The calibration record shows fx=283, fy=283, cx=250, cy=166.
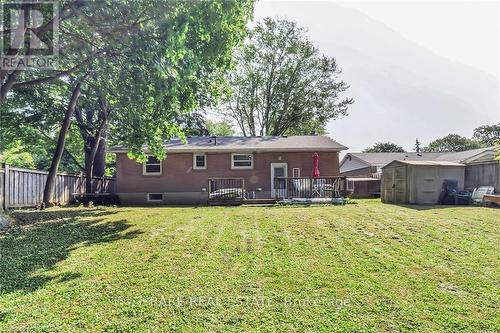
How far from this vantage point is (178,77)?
771 centimetres

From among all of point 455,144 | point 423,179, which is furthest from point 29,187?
→ point 455,144

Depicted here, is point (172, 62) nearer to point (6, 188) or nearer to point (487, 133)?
point (6, 188)

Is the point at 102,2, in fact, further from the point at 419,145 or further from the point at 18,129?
the point at 419,145

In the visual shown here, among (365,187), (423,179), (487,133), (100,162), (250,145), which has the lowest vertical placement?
(365,187)

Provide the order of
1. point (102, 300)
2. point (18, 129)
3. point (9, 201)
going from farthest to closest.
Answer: point (18, 129) < point (9, 201) < point (102, 300)

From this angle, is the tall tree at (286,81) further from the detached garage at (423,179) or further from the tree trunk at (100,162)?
the detached garage at (423,179)

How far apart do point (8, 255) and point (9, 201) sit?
6600 mm

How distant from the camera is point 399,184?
13.8 meters

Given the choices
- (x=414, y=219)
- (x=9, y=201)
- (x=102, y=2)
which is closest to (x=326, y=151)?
(x=414, y=219)

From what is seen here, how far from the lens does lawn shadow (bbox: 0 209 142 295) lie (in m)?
4.44

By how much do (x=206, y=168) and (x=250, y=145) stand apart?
A: 317 cm

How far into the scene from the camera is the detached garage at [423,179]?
13.0 metres

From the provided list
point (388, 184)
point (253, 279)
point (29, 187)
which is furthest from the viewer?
point (388, 184)

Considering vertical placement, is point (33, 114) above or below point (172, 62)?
above
